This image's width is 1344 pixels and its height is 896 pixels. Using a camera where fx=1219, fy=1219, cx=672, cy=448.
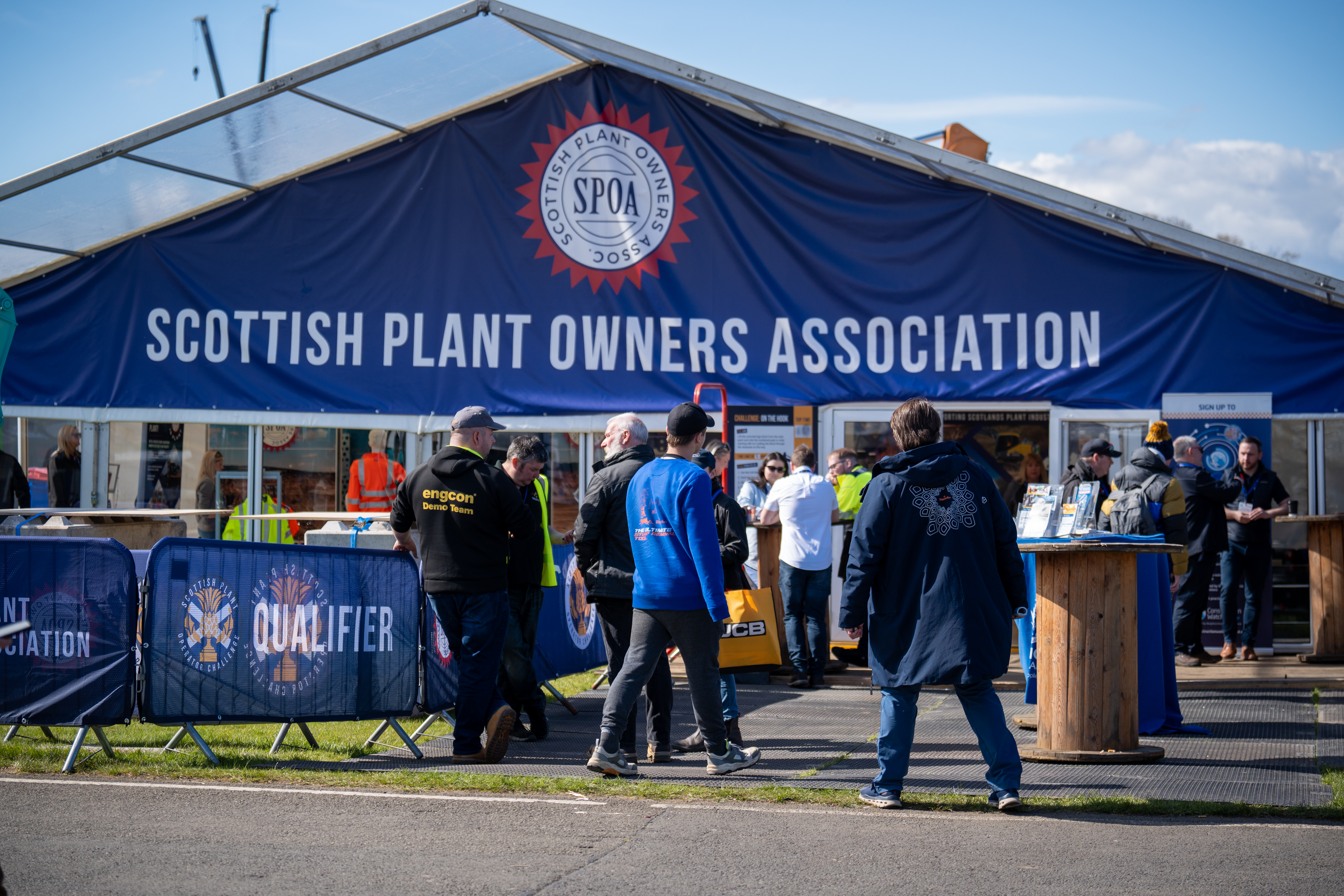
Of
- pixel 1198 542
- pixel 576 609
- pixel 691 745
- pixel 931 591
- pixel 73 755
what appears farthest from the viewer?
pixel 1198 542

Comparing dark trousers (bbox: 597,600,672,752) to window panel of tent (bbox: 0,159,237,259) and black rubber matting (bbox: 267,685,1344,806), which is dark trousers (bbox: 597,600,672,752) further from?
window panel of tent (bbox: 0,159,237,259)

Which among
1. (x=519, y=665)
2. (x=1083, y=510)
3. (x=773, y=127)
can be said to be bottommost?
(x=519, y=665)

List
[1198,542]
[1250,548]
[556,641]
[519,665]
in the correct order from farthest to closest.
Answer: [1250,548] → [1198,542] → [556,641] → [519,665]

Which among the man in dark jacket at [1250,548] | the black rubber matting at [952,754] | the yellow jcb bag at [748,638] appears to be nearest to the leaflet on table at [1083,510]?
the black rubber matting at [952,754]

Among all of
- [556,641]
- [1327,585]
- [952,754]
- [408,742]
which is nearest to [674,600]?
[408,742]

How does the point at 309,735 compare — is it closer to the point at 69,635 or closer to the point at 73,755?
the point at 73,755

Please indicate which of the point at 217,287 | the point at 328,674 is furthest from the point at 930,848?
the point at 217,287

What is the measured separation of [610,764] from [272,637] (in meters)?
2.17

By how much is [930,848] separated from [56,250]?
13.5 metres

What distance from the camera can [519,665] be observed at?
7.92 metres

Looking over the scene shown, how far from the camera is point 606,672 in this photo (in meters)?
11.1

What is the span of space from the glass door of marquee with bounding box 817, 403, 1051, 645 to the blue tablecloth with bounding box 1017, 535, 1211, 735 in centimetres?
527

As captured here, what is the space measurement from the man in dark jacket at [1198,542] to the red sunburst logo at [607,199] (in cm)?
605

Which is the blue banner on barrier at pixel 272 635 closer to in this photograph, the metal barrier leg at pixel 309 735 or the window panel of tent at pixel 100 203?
the metal barrier leg at pixel 309 735
